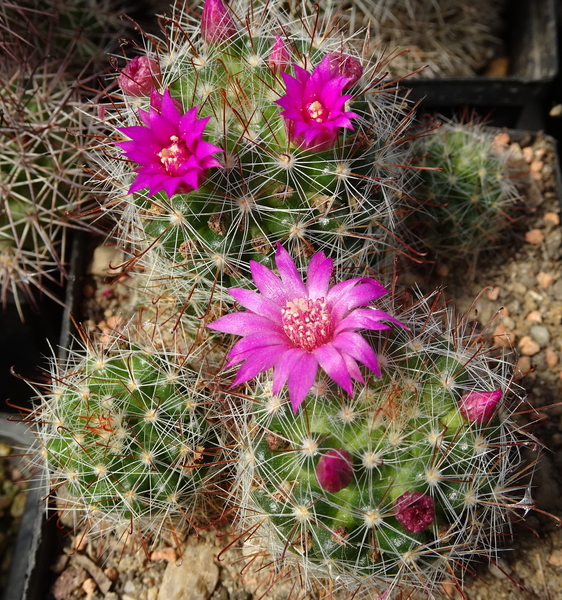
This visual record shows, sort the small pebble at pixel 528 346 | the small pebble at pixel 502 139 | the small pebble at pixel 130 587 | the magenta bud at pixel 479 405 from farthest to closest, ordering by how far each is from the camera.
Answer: the small pebble at pixel 502 139
the small pebble at pixel 528 346
the small pebble at pixel 130 587
the magenta bud at pixel 479 405

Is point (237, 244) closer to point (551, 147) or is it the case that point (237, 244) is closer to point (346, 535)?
point (346, 535)

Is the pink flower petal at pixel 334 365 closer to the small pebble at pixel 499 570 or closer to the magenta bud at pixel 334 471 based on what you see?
the magenta bud at pixel 334 471

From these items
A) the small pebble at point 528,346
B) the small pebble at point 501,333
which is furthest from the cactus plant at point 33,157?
the small pebble at point 528,346

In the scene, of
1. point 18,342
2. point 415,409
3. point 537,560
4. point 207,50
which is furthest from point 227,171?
point 537,560

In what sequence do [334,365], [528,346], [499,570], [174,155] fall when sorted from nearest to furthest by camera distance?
[334,365] < [174,155] < [499,570] < [528,346]

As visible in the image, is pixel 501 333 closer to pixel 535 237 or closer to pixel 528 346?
pixel 528 346

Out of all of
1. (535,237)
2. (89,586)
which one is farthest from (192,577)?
(535,237)
